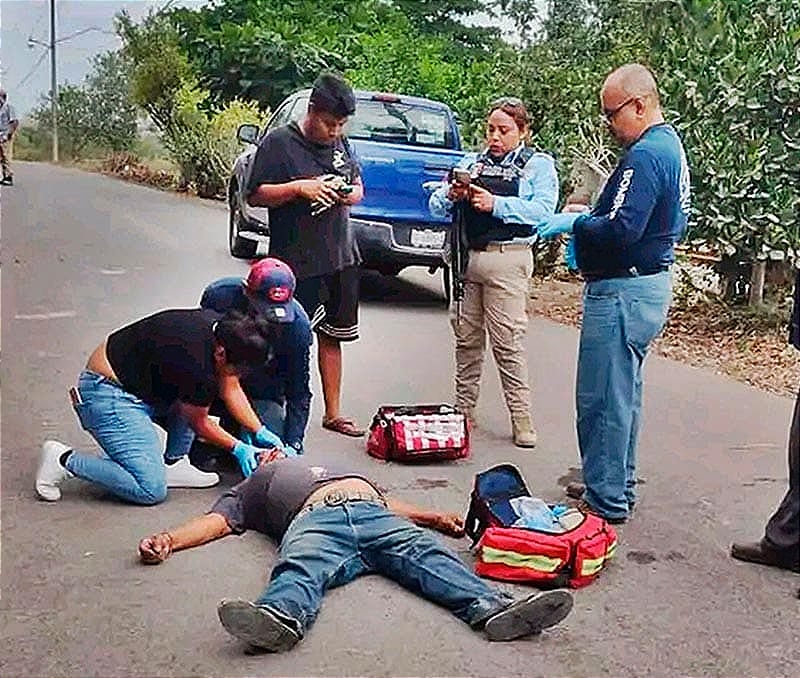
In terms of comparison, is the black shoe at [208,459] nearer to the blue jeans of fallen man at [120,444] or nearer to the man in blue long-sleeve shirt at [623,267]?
the blue jeans of fallen man at [120,444]

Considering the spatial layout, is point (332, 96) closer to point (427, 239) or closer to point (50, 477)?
point (50, 477)

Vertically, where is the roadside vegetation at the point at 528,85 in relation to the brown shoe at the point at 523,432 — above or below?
above

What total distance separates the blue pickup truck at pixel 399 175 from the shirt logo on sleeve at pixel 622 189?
6.64ft

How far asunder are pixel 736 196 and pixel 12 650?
4210 millimetres

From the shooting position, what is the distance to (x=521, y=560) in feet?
9.12

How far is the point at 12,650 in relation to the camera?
7.73 ft

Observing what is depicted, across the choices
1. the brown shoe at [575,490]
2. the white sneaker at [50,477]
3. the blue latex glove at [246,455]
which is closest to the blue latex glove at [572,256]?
the brown shoe at [575,490]

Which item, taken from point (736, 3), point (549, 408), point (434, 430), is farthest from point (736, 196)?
point (434, 430)

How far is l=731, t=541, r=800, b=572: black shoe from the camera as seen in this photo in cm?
294

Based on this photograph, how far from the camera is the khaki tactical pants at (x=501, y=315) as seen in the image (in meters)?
3.84

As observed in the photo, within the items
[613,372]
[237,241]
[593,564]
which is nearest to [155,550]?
[593,564]

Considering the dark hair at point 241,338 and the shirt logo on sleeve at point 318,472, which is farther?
the dark hair at point 241,338

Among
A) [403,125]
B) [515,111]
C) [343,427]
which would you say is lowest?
[343,427]

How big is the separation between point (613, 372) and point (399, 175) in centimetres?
231
